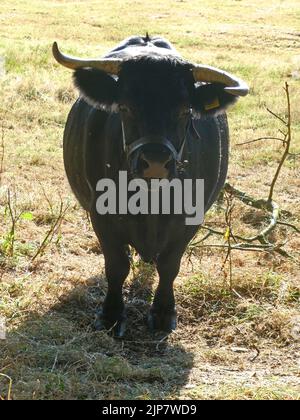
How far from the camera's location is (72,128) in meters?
5.81

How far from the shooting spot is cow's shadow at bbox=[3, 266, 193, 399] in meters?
4.28

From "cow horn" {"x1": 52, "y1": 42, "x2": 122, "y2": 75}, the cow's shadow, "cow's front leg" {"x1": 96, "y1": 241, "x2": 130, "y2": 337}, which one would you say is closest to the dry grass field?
the cow's shadow

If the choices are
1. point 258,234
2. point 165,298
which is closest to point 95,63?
point 165,298

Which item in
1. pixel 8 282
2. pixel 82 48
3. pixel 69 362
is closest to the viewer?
pixel 69 362

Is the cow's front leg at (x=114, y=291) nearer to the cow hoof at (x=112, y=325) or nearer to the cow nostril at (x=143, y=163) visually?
the cow hoof at (x=112, y=325)

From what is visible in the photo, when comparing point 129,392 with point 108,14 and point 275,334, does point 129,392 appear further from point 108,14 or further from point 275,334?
point 108,14

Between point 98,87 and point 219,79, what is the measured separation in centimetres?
77

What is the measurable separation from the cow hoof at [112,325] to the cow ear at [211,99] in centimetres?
148

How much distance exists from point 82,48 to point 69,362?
15833mm

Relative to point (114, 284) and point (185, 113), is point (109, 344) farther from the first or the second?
point (185, 113)

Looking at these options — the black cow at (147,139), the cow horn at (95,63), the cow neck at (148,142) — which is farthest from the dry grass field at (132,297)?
the cow horn at (95,63)

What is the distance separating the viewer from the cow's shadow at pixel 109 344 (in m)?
4.28

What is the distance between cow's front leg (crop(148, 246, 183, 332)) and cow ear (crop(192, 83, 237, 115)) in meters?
0.98
